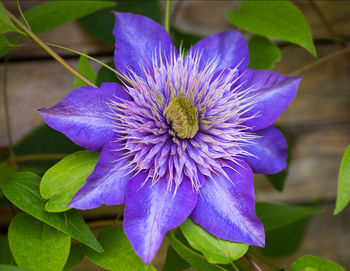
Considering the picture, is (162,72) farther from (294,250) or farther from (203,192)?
(294,250)

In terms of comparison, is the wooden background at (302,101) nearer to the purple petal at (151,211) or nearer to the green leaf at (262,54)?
the green leaf at (262,54)

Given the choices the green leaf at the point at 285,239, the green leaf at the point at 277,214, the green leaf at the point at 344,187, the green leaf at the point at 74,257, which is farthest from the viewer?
the green leaf at the point at 285,239

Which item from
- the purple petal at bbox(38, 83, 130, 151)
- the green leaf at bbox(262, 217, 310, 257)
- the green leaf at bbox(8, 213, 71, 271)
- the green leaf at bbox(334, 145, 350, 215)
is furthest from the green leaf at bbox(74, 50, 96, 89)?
the green leaf at bbox(262, 217, 310, 257)

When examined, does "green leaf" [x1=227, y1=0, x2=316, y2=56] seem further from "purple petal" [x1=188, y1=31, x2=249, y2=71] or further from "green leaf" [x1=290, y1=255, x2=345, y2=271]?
"green leaf" [x1=290, y1=255, x2=345, y2=271]

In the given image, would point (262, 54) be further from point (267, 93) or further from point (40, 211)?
point (40, 211)

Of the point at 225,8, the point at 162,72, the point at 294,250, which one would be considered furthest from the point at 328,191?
the point at 162,72

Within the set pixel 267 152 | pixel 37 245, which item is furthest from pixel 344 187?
pixel 37 245

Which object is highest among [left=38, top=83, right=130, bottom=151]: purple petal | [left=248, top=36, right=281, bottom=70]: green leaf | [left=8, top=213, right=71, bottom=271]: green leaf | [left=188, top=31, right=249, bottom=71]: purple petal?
[left=188, top=31, right=249, bottom=71]: purple petal

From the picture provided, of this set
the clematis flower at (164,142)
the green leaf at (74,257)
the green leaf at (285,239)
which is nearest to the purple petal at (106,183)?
the clematis flower at (164,142)
